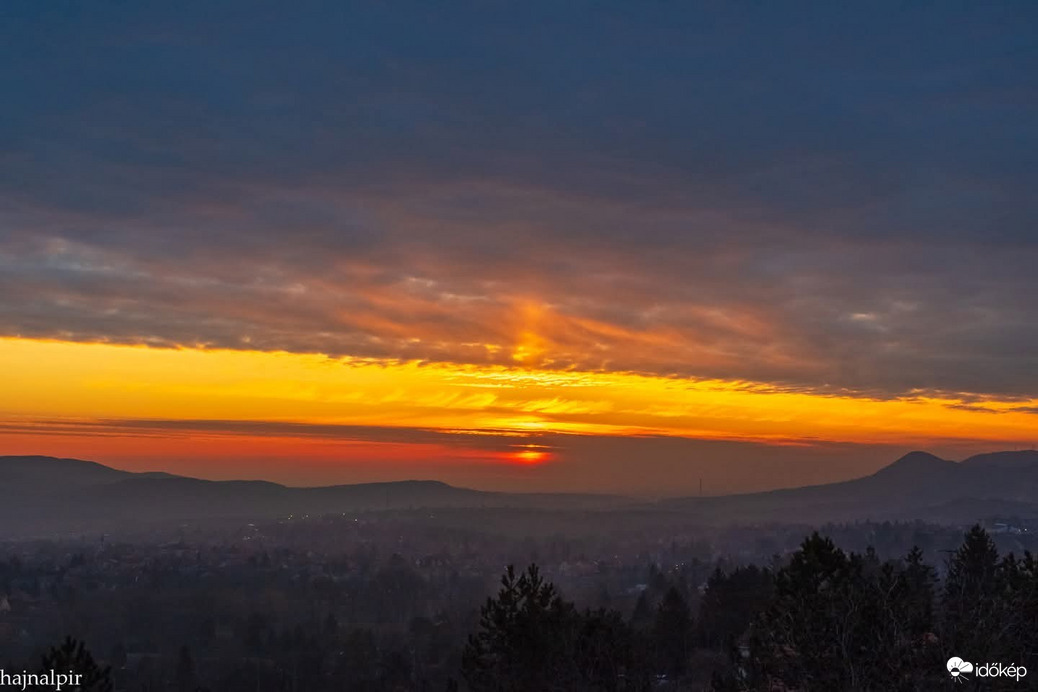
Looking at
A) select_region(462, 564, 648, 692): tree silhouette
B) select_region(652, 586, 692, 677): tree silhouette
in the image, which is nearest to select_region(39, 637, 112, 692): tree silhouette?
select_region(462, 564, 648, 692): tree silhouette

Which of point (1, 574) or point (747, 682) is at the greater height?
point (747, 682)

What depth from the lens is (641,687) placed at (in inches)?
1593

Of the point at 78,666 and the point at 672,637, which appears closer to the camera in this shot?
the point at 78,666

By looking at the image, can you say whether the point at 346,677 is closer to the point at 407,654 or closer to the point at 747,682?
the point at 407,654

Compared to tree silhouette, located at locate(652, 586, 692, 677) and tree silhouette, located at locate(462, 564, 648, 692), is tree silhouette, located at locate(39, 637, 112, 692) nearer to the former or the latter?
tree silhouette, located at locate(462, 564, 648, 692)

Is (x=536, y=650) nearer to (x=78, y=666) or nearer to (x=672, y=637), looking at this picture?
(x=78, y=666)

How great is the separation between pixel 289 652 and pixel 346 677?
17.8 meters

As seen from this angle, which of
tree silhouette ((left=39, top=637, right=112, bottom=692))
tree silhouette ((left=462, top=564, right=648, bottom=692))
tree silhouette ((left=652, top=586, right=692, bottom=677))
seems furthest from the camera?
tree silhouette ((left=652, top=586, right=692, bottom=677))

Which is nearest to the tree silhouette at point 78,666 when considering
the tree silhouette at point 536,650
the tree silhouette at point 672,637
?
the tree silhouette at point 536,650

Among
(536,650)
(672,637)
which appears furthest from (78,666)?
(672,637)

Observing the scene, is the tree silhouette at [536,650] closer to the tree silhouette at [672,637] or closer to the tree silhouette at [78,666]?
the tree silhouette at [78,666]

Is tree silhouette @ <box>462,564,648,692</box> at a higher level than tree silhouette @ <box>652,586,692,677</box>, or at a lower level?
higher

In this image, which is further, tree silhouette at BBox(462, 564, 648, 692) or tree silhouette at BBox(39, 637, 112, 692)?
tree silhouette at BBox(462, 564, 648, 692)

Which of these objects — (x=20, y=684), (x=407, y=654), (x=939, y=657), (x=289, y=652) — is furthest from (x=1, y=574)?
(x=939, y=657)
